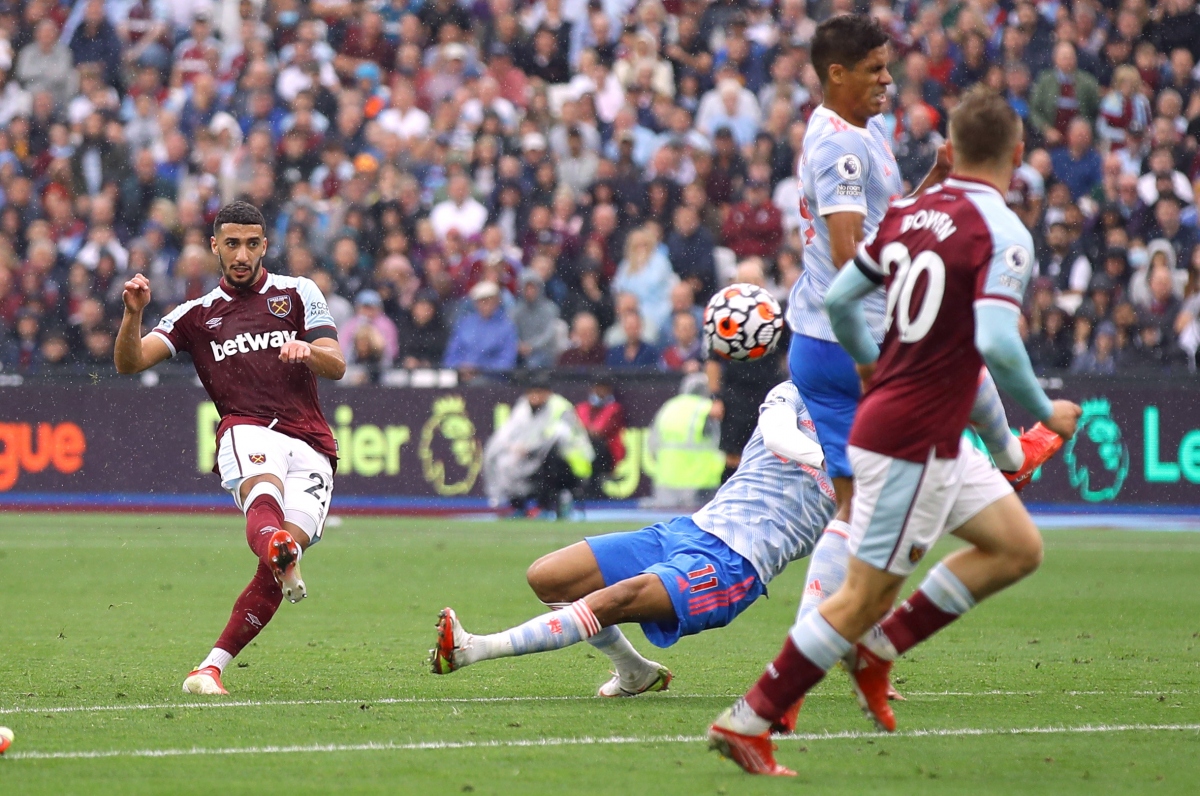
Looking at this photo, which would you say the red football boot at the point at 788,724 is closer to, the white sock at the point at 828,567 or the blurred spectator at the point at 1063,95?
the white sock at the point at 828,567

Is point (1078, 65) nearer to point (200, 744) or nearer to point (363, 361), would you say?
point (363, 361)

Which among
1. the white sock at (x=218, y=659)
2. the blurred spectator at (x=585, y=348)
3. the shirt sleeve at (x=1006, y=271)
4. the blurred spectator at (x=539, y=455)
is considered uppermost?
the shirt sleeve at (x=1006, y=271)

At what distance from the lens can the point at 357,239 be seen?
2016 centimetres

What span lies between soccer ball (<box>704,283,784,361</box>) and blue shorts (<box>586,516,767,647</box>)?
0.79 metres

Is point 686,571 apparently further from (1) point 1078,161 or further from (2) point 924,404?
(1) point 1078,161

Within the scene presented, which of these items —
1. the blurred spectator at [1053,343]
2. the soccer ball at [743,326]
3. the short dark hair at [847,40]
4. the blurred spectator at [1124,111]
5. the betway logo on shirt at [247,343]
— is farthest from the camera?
the blurred spectator at [1124,111]

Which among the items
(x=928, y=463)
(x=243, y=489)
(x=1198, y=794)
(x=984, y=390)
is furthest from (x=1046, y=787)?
(x=243, y=489)


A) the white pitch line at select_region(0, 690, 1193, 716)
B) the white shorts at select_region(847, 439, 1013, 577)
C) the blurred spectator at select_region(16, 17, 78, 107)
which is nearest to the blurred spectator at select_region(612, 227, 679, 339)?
the blurred spectator at select_region(16, 17, 78, 107)

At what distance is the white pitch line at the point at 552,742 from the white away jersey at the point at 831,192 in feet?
4.73

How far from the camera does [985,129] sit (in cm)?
508

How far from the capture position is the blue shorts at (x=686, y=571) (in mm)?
6391

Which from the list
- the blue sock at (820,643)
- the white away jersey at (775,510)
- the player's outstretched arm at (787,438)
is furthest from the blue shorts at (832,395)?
the blue sock at (820,643)

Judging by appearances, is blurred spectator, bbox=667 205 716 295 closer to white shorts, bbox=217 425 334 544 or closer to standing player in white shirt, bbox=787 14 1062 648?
white shorts, bbox=217 425 334 544

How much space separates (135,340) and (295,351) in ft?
2.64
